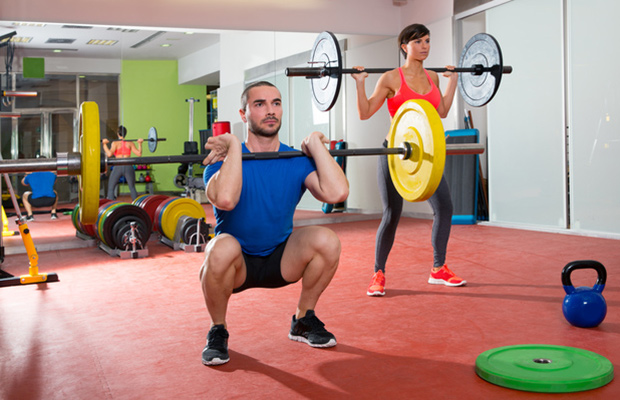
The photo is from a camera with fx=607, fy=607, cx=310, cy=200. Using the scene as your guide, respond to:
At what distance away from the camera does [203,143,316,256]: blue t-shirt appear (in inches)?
79.6

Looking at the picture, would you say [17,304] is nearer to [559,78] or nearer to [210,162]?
[210,162]

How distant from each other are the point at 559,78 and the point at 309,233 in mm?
3924

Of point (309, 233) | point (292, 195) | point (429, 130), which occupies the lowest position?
point (309, 233)

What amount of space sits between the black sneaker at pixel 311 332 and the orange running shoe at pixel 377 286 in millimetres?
785

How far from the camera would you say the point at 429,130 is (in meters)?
2.07

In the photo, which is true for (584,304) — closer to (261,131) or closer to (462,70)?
(261,131)

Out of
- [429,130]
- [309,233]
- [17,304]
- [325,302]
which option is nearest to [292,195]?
[309,233]

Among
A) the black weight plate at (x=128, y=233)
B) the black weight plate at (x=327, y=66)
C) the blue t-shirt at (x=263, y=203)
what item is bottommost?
the black weight plate at (x=128, y=233)

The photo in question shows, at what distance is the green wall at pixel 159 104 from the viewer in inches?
229

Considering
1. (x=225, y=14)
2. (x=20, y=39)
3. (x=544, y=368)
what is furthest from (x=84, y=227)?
(x=544, y=368)

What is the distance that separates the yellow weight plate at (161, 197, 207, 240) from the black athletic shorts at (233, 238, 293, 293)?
296 centimetres

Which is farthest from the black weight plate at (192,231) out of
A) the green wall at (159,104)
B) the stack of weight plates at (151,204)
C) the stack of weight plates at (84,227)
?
the green wall at (159,104)

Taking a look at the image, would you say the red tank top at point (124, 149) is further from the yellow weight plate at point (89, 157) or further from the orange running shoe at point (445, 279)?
the yellow weight plate at point (89, 157)

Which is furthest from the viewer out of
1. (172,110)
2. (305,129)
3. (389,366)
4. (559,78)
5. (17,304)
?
(305,129)
